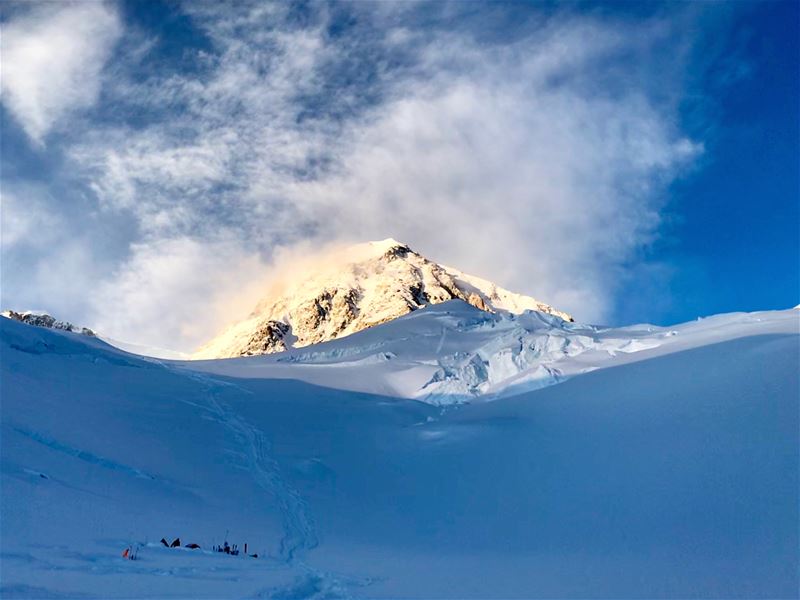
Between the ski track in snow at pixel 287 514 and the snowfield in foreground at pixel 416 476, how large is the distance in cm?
6

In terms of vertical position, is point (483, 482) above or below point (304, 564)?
above

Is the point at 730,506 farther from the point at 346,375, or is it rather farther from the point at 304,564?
the point at 346,375

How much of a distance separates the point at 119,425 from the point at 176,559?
28.9 ft

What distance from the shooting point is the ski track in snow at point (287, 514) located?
8.80 metres

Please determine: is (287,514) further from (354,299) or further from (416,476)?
(354,299)

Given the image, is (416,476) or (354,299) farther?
(354,299)

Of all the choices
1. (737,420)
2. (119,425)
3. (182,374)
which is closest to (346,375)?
(182,374)

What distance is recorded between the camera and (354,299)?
15112cm

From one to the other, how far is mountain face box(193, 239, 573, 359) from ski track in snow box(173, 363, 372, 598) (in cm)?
11279

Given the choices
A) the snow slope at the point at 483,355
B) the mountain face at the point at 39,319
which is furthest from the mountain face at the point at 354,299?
the snow slope at the point at 483,355

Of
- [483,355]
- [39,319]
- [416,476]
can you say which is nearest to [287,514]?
[416,476]

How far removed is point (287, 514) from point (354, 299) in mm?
137610

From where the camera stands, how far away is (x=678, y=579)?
9.23 metres

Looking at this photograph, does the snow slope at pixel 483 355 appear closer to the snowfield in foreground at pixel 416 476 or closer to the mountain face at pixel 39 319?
the snowfield in foreground at pixel 416 476
